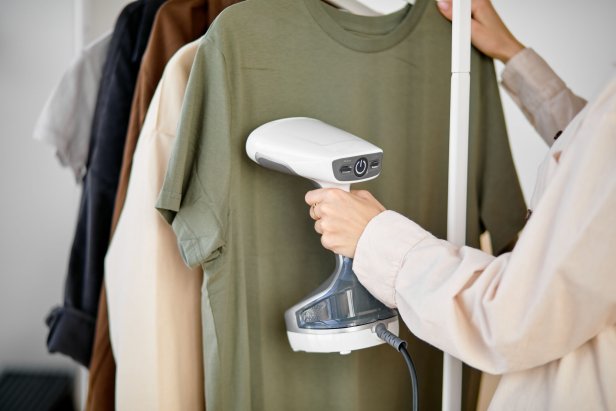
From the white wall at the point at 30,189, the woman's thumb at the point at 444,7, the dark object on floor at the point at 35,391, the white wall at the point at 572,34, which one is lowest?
the dark object on floor at the point at 35,391

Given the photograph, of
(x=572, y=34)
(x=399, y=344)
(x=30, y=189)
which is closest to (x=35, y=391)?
(x=30, y=189)

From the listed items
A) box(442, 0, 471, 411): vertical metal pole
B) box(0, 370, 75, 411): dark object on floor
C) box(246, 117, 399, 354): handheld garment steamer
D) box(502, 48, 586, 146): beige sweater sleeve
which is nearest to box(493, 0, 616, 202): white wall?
box(502, 48, 586, 146): beige sweater sleeve

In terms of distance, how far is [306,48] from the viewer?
2.75 ft

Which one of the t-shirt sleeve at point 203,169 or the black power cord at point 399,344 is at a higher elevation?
the t-shirt sleeve at point 203,169

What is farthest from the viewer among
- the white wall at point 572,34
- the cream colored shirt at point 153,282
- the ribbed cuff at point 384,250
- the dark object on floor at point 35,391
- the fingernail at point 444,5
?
the dark object on floor at point 35,391

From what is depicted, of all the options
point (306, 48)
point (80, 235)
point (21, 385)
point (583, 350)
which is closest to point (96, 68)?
point (80, 235)

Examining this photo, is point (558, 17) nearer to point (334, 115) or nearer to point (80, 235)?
point (334, 115)

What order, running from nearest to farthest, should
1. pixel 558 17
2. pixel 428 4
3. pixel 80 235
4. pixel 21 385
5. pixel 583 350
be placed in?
pixel 583 350, pixel 428 4, pixel 80 235, pixel 558 17, pixel 21 385

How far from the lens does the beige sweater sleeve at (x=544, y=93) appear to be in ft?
3.21

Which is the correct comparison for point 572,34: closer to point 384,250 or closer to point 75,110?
point 384,250

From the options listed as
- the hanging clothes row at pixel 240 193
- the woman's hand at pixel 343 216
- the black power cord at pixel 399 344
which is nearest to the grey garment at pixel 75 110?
the hanging clothes row at pixel 240 193

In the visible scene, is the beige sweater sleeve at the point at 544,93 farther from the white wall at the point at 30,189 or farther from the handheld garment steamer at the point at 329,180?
the white wall at the point at 30,189

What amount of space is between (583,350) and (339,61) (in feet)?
1.75

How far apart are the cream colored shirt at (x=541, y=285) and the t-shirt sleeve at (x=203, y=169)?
8.0 inches
